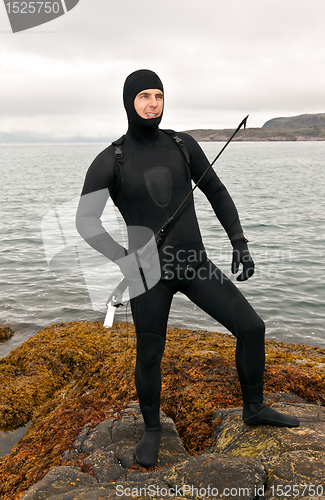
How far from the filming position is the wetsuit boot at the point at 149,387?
126 inches

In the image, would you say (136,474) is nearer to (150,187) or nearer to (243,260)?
(243,260)

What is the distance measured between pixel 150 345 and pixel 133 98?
6.61 feet

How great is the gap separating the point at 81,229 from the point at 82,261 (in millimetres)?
10792

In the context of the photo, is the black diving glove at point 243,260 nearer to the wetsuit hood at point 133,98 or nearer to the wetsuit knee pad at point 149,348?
the wetsuit knee pad at point 149,348

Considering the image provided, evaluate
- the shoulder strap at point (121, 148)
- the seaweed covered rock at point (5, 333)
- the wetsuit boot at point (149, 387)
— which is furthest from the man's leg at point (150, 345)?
the seaweed covered rock at point (5, 333)

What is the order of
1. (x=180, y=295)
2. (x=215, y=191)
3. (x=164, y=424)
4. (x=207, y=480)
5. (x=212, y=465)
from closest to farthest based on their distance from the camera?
(x=207, y=480) → (x=212, y=465) → (x=215, y=191) → (x=164, y=424) → (x=180, y=295)

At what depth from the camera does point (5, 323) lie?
863cm

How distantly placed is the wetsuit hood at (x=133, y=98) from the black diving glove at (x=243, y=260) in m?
1.17

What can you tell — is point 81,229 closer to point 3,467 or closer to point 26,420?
point 3,467

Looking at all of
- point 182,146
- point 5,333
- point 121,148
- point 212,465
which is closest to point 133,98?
point 121,148

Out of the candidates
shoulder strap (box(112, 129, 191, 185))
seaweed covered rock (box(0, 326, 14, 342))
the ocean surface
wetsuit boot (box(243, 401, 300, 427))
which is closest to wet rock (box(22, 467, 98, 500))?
wetsuit boot (box(243, 401, 300, 427))

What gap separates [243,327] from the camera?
3.09m

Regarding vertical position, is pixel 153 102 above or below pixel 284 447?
above

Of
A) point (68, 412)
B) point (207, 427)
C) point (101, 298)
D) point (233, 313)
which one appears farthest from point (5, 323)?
point (233, 313)
